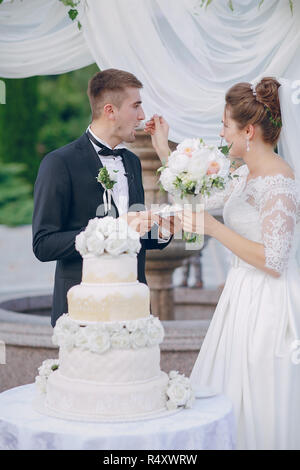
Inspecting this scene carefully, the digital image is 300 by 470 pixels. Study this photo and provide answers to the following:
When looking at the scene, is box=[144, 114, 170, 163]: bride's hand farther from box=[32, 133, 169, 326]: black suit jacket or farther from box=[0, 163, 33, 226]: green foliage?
box=[0, 163, 33, 226]: green foliage

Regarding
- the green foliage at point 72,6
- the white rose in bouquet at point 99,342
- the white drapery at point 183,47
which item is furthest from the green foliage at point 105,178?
the green foliage at point 72,6

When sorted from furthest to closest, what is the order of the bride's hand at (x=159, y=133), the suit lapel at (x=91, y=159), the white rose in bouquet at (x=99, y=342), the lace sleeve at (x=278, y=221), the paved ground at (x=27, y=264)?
the paved ground at (x=27, y=264) < the bride's hand at (x=159, y=133) < the suit lapel at (x=91, y=159) < the lace sleeve at (x=278, y=221) < the white rose in bouquet at (x=99, y=342)

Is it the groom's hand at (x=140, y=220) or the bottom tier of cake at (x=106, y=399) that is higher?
the groom's hand at (x=140, y=220)

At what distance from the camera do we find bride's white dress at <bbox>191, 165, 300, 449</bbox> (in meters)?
3.56

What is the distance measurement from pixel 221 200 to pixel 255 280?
1.77 feet

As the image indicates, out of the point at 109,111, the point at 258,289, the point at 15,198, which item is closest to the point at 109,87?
the point at 109,111

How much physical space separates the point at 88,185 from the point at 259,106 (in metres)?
1.00

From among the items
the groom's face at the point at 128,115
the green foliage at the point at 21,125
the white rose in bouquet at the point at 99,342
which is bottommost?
the white rose in bouquet at the point at 99,342

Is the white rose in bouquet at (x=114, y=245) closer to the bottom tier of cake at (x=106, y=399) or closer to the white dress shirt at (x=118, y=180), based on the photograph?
the bottom tier of cake at (x=106, y=399)

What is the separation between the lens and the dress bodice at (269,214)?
352cm

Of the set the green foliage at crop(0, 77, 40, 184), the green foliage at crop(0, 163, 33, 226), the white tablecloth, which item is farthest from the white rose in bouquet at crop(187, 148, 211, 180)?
the green foliage at crop(0, 163, 33, 226)

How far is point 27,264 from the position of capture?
17.6m
